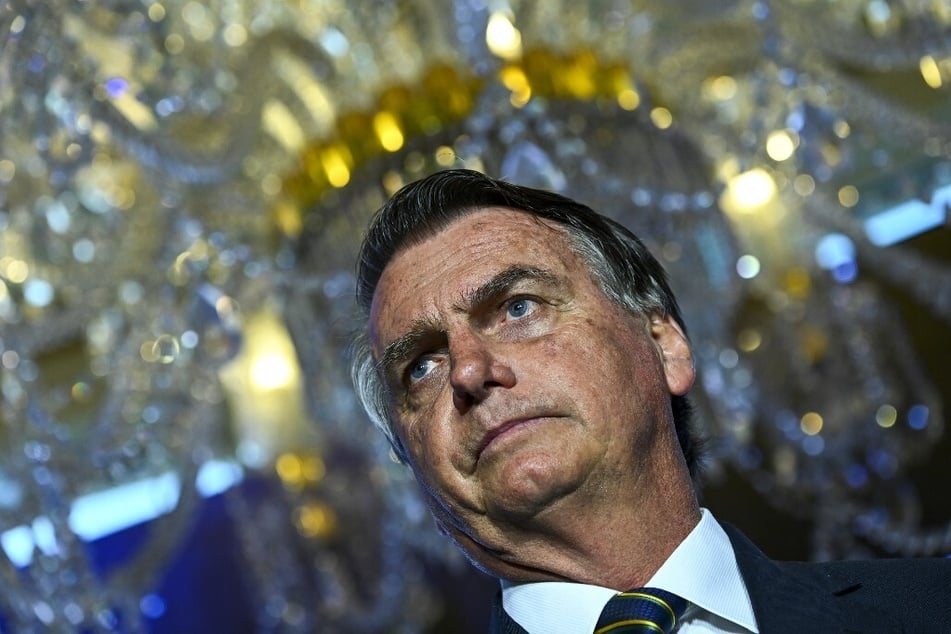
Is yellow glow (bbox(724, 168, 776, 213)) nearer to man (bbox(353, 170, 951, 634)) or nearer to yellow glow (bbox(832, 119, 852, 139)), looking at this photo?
yellow glow (bbox(832, 119, 852, 139))

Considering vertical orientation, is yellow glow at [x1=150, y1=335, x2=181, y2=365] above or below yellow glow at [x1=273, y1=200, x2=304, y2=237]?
below

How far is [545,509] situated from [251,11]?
114 cm

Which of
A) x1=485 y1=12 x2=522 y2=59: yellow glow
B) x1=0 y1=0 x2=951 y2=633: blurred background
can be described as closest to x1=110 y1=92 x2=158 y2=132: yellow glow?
x1=0 y1=0 x2=951 y2=633: blurred background

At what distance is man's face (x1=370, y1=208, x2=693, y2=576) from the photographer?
0.88 m

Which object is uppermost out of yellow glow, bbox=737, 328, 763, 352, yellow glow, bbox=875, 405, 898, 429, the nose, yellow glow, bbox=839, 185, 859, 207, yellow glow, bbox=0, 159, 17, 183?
yellow glow, bbox=0, 159, 17, 183

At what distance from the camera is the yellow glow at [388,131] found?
60.6 inches

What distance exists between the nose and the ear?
0.18m

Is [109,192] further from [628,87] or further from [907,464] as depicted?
[907,464]

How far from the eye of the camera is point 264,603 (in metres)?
2.36

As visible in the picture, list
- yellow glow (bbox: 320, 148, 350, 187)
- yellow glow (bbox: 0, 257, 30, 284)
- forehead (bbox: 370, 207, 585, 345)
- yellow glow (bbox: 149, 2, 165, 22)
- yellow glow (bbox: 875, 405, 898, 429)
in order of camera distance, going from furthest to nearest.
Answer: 1. yellow glow (bbox: 875, 405, 898, 429)
2. yellow glow (bbox: 0, 257, 30, 284)
3. yellow glow (bbox: 320, 148, 350, 187)
4. yellow glow (bbox: 149, 2, 165, 22)
5. forehead (bbox: 370, 207, 585, 345)

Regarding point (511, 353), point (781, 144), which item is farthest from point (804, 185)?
point (511, 353)

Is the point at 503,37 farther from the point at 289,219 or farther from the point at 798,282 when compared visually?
the point at 798,282

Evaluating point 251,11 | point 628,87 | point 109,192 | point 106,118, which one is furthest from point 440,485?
point 109,192

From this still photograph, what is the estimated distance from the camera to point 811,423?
2.35m
